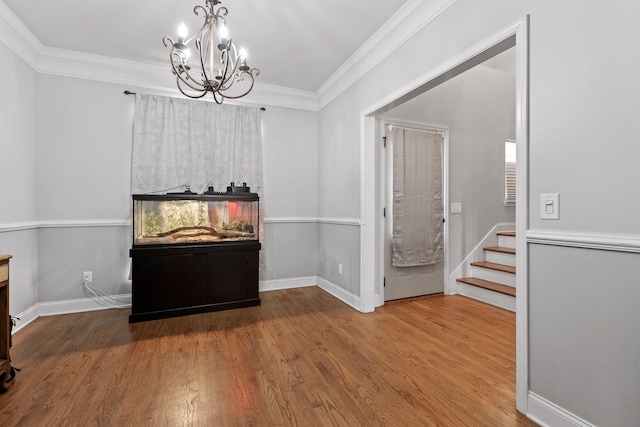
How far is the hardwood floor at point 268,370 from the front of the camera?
1.61 meters

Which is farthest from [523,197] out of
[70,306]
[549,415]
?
[70,306]

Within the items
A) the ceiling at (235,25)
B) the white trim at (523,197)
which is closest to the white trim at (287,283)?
the ceiling at (235,25)

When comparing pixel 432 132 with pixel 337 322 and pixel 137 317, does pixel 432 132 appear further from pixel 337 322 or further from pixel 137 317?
pixel 137 317

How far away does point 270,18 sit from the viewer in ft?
8.44

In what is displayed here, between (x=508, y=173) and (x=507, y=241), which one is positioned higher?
(x=508, y=173)

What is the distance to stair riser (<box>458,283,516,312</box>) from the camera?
320 cm

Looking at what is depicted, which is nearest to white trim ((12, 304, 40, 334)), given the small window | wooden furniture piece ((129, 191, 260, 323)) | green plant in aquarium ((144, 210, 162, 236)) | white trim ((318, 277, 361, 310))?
wooden furniture piece ((129, 191, 260, 323))

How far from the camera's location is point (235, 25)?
267cm

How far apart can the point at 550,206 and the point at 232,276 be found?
9.51 feet

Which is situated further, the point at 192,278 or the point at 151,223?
the point at 192,278

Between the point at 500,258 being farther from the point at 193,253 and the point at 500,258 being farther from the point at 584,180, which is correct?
the point at 193,253

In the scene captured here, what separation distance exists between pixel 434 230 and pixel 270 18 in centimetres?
293

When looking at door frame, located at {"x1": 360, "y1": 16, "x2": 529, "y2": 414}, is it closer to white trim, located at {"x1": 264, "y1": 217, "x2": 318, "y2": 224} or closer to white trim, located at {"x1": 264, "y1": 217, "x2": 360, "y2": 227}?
white trim, located at {"x1": 264, "y1": 217, "x2": 360, "y2": 227}

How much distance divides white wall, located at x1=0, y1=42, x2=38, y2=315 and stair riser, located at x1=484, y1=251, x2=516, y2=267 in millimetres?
5136
